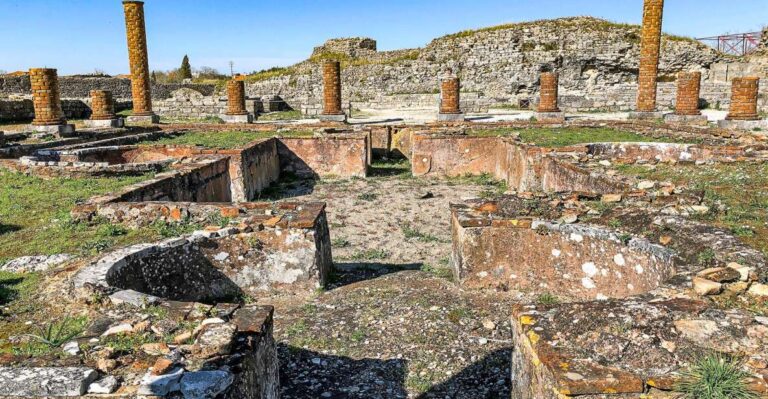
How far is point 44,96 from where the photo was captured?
16328mm

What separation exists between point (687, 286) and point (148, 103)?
20.6m

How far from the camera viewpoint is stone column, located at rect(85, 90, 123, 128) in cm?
1829

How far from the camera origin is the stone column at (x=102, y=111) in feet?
60.0

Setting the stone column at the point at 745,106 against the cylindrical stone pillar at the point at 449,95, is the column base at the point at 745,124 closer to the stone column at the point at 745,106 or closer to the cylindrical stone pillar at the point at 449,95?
the stone column at the point at 745,106

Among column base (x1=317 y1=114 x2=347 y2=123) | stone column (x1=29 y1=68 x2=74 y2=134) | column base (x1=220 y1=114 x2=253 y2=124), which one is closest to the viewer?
stone column (x1=29 y1=68 x2=74 y2=134)

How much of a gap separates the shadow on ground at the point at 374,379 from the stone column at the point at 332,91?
16263 millimetres

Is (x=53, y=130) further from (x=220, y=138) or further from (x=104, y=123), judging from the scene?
(x=220, y=138)

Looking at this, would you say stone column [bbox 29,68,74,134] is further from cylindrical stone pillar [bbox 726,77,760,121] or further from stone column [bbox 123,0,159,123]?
cylindrical stone pillar [bbox 726,77,760,121]

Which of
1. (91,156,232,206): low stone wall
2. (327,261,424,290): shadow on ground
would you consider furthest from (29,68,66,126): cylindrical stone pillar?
(327,261,424,290): shadow on ground

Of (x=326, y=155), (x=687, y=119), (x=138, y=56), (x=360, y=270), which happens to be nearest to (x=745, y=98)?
(x=687, y=119)

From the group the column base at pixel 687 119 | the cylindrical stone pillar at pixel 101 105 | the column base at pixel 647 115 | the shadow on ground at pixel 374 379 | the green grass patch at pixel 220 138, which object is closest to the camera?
the shadow on ground at pixel 374 379

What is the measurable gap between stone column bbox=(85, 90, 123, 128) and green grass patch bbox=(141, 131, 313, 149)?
3.79 meters

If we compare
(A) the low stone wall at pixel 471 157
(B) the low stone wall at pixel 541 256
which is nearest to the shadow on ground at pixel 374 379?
(B) the low stone wall at pixel 541 256

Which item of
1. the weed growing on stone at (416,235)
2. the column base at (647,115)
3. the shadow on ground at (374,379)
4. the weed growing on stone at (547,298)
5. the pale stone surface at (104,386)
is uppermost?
the column base at (647,115)
